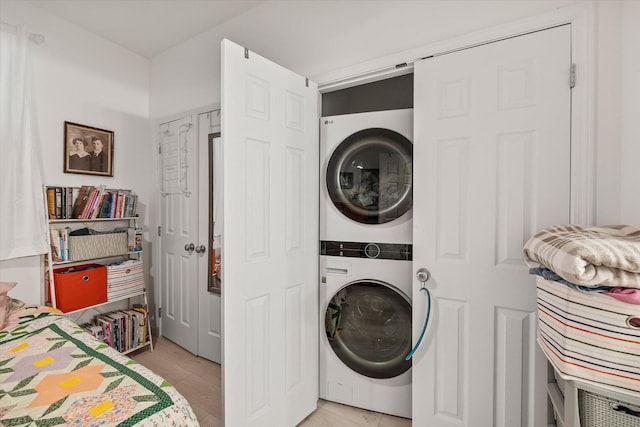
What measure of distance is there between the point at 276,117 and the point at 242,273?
84 centimetres

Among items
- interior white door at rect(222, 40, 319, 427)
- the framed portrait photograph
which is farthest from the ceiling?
interior white door at rect(222, 40, 319, 427)

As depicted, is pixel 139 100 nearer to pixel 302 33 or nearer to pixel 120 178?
pixel 120 178

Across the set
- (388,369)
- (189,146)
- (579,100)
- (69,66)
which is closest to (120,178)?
(189,146)

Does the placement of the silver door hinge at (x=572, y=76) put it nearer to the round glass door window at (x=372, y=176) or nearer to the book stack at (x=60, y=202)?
the round glass door window at (x=372, y=176)

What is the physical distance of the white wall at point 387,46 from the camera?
1.18 m

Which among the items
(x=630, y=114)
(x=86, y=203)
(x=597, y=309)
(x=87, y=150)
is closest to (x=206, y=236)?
(x=86, y=203)

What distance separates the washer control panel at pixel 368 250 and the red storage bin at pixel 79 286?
182 centimetres

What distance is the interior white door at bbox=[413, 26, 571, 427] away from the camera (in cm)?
129

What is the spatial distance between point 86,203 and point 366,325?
2307 mm

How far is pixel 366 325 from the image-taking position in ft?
5.94

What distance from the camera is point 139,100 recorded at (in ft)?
9.56

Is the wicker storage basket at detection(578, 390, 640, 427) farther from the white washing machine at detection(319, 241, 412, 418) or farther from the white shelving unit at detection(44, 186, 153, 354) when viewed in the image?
the white shelving unit at detection(44, 186, 153, 354)

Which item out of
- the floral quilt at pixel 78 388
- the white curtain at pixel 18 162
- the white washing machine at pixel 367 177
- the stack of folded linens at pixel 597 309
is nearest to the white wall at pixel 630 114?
the stack of folded linens at pixel 597 309

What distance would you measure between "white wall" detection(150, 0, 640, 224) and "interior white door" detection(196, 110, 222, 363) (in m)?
0.27
